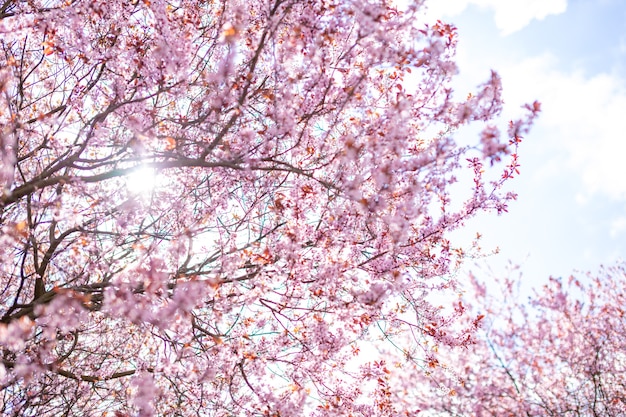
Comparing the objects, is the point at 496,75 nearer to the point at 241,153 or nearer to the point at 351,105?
the point at 351,105

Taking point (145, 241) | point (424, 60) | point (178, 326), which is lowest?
point (178, 326)

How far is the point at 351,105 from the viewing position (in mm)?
4141

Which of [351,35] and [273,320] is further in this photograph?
[273,320]

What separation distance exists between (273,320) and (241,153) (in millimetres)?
2438

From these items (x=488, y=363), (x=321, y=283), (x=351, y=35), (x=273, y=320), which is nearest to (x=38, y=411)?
(x=273, y=320)

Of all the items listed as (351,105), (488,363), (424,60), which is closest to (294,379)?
(351,105)

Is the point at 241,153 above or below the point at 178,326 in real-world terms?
above

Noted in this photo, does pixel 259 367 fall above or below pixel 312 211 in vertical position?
below

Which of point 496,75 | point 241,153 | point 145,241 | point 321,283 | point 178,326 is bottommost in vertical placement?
point 178,326

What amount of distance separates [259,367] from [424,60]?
3.94 metres

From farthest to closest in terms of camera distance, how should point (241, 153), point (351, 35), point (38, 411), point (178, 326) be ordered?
1. point (38, 411)
2. point (351, 35)
3. point (241, 153)
4. point (178, 326)

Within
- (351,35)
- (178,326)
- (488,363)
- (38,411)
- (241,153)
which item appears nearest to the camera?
(178,326)

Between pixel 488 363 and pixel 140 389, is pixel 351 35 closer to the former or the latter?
pixel 140 389

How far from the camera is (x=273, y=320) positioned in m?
5.30
